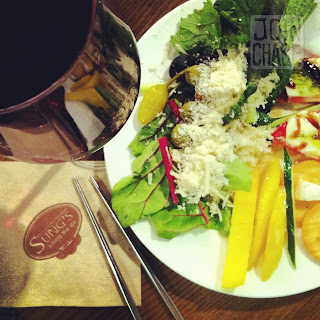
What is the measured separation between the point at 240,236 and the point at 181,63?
490mm

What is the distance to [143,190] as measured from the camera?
0.97 m

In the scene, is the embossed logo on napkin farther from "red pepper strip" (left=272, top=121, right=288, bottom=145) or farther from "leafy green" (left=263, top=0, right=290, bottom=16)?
"leafy green" (left=263, top=0, right=290, bottom=16)

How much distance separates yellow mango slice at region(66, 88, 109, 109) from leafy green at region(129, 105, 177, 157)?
421mm

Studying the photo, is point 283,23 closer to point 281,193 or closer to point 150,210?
point 281,193

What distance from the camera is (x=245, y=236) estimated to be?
3.00ft

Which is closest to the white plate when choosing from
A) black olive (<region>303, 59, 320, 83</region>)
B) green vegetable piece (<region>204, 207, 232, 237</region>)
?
green vegetable piece (<region>204, 207, 232, 237</region>)

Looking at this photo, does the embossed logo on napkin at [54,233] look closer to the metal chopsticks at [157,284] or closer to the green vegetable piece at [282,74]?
the metal chopsticks at [157,284]

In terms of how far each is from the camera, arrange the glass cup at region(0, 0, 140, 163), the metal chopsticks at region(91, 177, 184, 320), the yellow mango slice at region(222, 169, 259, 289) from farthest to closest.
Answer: the metal chopsticks at region(91, 177, 184, 320) → the yellow mango slice at region(222, 169, 259, 289) → the glass cup at region(0, 0, 140, 163)

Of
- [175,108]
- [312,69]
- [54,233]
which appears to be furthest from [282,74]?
[54,233]

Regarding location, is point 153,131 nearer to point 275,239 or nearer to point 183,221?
point 183,221

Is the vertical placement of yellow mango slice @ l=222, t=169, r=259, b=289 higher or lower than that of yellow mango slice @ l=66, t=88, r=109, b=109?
lower

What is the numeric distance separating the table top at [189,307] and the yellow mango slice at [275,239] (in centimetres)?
15

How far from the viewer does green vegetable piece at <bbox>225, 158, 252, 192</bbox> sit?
0.90m

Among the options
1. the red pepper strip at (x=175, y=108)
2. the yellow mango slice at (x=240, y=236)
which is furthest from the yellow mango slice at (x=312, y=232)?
the red pepper strip at (x=175, y=108)
